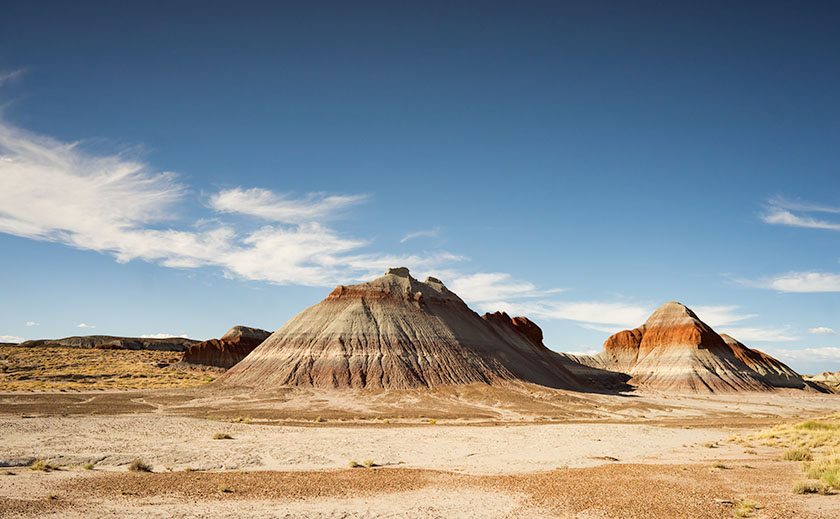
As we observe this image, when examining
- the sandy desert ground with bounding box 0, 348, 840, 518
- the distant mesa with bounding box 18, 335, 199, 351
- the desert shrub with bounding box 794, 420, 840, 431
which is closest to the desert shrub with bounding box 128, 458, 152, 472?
the sandy desert ground with bounding box 0, 348, 840, 518

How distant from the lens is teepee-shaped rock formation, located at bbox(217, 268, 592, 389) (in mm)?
70938

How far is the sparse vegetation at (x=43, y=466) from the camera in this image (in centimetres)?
1805

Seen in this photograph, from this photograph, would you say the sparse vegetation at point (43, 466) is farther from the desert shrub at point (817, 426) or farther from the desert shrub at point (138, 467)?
the desert shrub at point (817, 426)

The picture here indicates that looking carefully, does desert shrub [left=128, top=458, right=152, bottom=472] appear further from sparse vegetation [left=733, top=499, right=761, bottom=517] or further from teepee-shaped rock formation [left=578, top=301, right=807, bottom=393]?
teepee-shaped rock formation [left=578, top=301, right=807, bottom=393]

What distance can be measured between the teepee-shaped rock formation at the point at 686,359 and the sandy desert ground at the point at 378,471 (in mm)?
71069

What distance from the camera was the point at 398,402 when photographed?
5956 cm

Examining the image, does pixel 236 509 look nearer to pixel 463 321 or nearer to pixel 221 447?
pixel 221 447

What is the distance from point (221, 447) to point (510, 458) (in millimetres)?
13296

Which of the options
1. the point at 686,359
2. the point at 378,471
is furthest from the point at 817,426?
the point at 686,359

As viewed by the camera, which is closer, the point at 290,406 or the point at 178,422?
the point at 178,422

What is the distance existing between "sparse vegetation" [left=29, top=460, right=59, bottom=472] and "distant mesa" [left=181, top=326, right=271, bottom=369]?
306 feet

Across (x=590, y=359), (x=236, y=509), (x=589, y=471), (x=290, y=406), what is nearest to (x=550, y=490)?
(x=589, y=471)

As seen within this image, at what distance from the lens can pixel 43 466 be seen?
59.8 ft

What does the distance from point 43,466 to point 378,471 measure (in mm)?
11659
